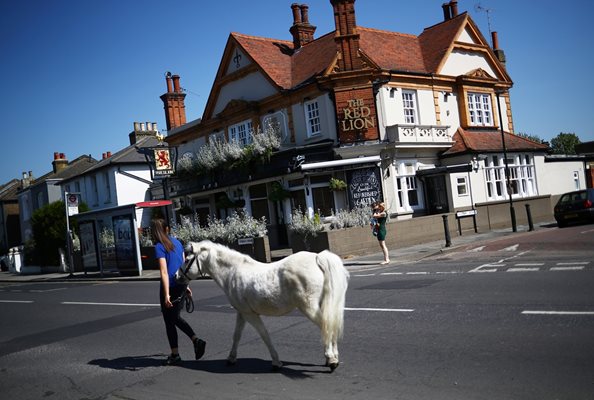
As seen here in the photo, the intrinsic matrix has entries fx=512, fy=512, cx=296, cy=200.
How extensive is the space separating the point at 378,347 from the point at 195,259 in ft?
8.72

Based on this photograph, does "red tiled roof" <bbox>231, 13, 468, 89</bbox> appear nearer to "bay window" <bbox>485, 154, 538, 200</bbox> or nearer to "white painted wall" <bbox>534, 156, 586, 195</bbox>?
"bay window" <bbox>485, 154, 538, 200</bbox>

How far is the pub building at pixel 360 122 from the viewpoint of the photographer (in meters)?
23.5

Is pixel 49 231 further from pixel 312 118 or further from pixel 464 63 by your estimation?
pixel 464 63

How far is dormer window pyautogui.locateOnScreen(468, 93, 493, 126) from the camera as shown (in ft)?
90.9

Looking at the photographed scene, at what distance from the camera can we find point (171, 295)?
6.88 metres

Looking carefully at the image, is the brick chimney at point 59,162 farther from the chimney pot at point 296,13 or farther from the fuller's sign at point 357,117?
the fuller's sign at point 357,117

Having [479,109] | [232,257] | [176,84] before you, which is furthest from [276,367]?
[176,84]

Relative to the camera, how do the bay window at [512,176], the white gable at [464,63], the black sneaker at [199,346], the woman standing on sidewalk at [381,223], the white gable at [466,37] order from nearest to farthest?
1. the black sneaker at [199,346]
2. the woman standing on sidewalk at [381,223]
3. the bay window at [512,176]
4. the white gable at [464,63]
5. the white gable at [466,37]

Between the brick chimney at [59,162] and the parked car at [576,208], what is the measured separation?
44.7 meters

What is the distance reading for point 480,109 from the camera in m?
28.1

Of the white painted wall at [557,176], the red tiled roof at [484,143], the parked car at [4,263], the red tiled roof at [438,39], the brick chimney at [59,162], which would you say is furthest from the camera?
the brick chimney at [59,162]

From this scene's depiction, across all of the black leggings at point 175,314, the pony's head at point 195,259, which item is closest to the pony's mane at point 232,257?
the pony's head at point 195,259

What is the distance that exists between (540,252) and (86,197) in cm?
3485

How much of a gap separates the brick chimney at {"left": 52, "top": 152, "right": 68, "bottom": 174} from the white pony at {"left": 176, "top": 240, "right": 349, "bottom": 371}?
49.1m
